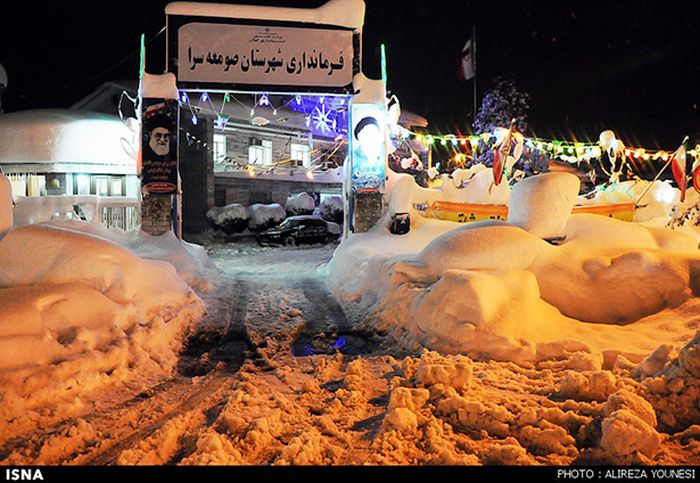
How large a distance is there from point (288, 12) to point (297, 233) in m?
10.3

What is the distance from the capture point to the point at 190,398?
489cm

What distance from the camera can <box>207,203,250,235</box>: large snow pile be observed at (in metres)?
24.4

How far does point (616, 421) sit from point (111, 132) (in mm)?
25214

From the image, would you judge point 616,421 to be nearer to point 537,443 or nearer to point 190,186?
point 537,443

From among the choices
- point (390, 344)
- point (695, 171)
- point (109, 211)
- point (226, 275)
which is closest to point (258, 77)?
point (226, 275)

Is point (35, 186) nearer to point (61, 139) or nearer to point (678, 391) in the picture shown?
point (61, 139)

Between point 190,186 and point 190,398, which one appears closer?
point 190,398

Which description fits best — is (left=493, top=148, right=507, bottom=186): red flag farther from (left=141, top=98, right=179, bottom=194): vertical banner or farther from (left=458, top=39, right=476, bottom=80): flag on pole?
(left=458, top=39, right=476, bottom=80): flag on pole

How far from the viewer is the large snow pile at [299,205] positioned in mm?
28062

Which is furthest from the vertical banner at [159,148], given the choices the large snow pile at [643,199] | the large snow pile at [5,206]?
the large snow pile at [643,199]

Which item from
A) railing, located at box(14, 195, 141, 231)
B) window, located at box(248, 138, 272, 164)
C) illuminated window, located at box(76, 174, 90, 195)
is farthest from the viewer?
window, located at box(248, 138, 272, 164)

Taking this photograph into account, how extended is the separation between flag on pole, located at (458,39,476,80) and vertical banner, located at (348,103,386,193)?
20403mm

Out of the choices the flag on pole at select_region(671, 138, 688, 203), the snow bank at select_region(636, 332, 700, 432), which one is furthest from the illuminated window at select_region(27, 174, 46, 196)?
the flag on pole at select_region(671, 138, 688, 203)

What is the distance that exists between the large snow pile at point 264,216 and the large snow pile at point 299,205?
2140 millimetres
